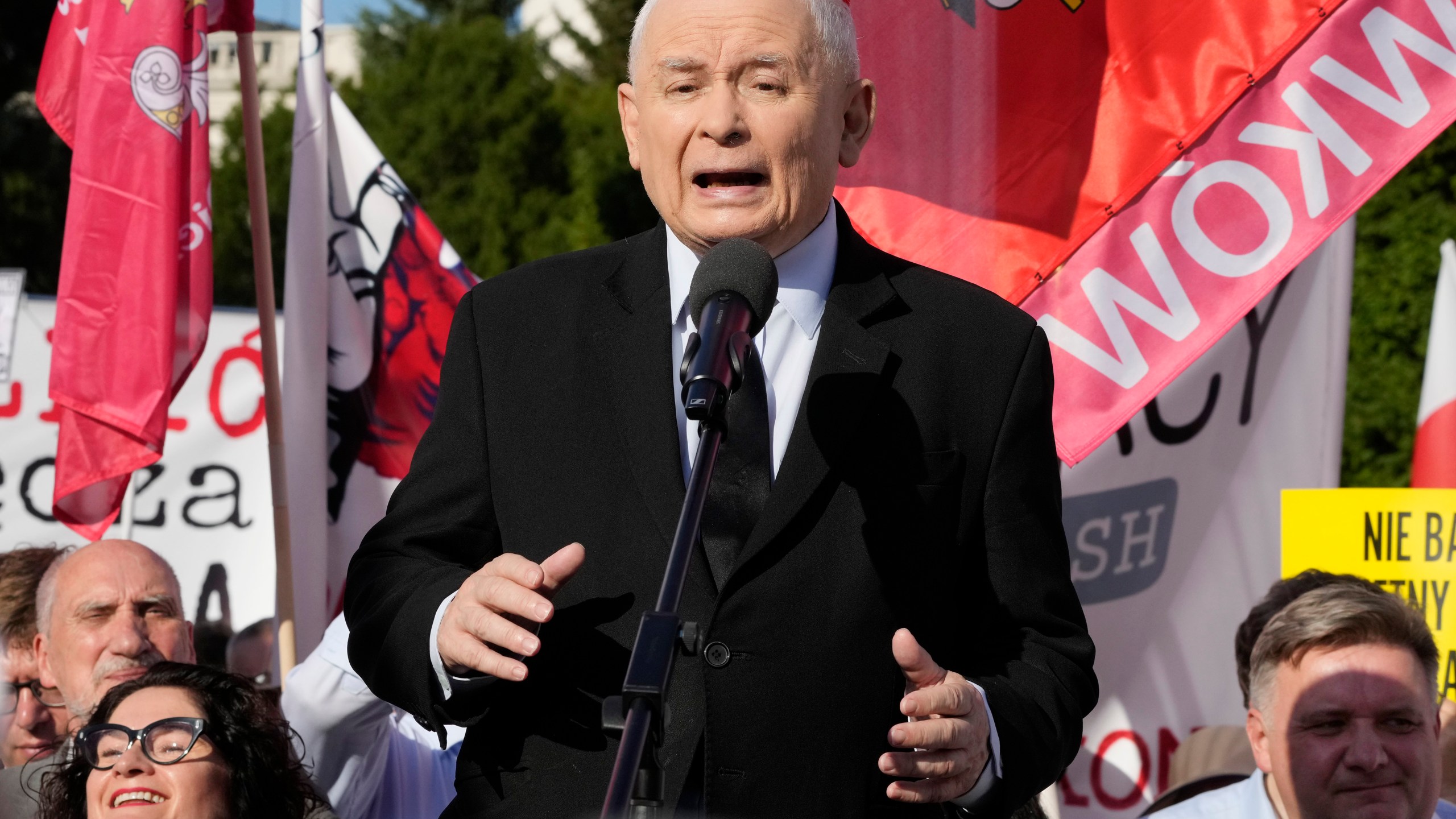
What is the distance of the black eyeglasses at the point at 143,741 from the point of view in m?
3.27

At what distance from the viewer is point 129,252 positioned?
202 inches

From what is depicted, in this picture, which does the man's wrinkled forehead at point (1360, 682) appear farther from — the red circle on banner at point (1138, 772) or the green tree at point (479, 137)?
the green tree at point (479, 137)

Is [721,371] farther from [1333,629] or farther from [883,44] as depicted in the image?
[883,44]

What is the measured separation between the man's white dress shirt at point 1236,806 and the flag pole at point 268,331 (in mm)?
2649

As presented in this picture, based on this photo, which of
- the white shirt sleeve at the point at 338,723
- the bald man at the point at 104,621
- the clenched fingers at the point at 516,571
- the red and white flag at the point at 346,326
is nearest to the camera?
the clenched fingers at the point at 516,571

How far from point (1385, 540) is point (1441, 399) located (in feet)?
4.31

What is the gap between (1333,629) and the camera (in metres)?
3.58

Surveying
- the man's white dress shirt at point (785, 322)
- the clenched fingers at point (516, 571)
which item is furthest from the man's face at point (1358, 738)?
the clenched fingers at point (516, 571)

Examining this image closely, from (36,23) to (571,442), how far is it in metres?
22.5

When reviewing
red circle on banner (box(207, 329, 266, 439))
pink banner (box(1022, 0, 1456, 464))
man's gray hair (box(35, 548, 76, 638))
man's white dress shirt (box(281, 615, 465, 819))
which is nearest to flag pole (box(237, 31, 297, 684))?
man's gray hair (box(35, 548, 76, 638))

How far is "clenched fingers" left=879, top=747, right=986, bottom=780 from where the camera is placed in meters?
1.72

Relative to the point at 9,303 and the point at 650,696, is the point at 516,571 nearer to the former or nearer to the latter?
the point at 650,696

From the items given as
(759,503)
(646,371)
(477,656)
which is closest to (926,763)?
(759,503)

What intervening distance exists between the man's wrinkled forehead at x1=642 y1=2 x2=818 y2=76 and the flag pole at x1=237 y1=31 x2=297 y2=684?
3.34m
